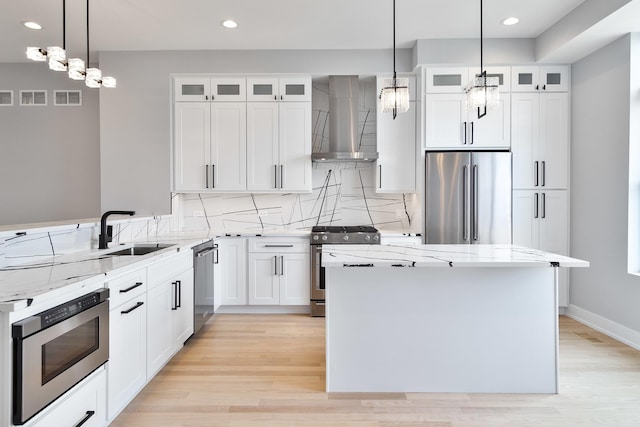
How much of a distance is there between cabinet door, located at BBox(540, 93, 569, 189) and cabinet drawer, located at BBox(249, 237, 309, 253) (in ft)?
8.86

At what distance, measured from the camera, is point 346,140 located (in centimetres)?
430

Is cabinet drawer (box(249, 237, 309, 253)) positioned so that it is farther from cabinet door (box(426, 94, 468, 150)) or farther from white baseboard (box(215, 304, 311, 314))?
cabinet door (box(426, 94, 468, 150))

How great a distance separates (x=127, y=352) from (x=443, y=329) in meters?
1.93

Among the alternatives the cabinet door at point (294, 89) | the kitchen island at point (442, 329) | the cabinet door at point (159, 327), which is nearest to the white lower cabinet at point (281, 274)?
the cabinet door at point (159, 327)

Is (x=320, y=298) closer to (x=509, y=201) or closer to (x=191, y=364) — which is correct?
(x=191, y=364)

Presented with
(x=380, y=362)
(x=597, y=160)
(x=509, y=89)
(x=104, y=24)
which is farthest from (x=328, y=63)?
(x=380, y=362)

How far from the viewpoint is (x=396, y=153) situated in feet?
13.9

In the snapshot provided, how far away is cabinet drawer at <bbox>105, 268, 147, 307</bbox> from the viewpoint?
1.98 meters

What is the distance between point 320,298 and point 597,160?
10.2 feet

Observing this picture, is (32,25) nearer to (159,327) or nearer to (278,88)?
(278,88)

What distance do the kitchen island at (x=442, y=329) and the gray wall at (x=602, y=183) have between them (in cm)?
156

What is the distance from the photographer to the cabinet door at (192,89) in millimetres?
4258

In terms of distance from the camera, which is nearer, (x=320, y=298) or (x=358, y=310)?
(x=358, y=310)

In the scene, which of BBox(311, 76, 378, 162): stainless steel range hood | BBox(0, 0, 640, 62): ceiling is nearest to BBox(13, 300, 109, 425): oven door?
BBox(0, 0, 640, 62): ceiling
